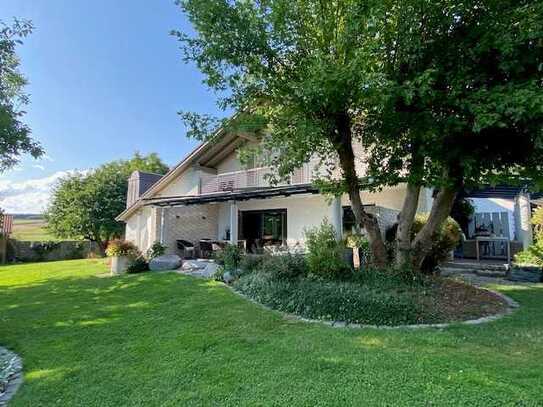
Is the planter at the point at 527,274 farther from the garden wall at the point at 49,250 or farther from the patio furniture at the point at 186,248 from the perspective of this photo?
the garden wall at the point at 49,250

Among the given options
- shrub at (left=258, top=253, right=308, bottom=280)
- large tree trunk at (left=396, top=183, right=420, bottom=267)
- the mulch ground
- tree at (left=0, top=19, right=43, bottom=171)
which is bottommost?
the mulch ground

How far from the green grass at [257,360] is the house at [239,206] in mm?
7247

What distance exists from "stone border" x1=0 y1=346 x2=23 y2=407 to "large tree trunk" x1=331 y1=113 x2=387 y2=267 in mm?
7832

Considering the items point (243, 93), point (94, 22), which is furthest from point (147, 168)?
point (243, 93)

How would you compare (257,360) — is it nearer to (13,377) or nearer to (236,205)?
(13,377)

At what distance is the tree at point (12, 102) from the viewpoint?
32.4 ft

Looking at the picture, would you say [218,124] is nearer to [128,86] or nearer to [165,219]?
[165,219]

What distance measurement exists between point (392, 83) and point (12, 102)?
13.0 metres

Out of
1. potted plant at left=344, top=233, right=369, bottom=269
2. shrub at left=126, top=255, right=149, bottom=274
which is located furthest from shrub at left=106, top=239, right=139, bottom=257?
potted plant at left=344, top=233, right=369, bottom=269

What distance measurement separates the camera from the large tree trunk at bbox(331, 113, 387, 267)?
8.88 m

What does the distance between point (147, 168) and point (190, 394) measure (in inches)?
1872

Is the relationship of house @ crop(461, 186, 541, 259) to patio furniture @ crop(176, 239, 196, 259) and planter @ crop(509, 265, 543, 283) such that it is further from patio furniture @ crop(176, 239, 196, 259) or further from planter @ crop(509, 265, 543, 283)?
patio furniture @ crop(176, 239, 196, 259)

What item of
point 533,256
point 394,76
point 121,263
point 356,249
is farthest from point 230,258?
point 533,256

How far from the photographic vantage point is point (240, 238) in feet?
65.2
